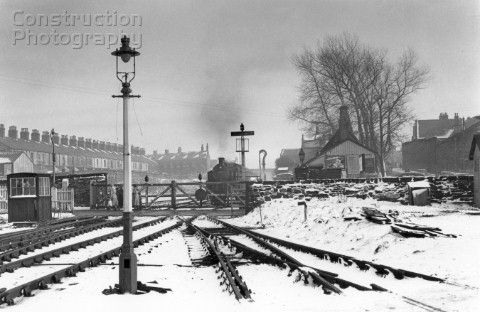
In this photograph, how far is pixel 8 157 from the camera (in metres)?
56.8

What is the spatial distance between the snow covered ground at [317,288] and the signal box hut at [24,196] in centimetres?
978

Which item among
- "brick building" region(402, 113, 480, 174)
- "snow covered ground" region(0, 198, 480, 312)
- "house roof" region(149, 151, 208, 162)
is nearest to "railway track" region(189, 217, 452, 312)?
"snow covered ground" region(0, 198, 480, 312)

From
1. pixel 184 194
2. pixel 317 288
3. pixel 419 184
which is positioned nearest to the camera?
pixel 317 288

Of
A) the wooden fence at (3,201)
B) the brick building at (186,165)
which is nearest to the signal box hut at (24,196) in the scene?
the wooden fence at (3,201)

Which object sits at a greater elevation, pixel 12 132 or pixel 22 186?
pixel 12 132

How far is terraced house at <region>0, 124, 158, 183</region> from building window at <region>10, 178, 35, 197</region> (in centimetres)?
3862

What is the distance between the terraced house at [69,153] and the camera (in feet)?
210

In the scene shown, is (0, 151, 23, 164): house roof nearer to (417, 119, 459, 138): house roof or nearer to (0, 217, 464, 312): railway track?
(0, 217, 464, 312): railway track

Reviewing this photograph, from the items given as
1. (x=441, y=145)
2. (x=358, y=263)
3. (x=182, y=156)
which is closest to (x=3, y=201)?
(x=358, y=263)

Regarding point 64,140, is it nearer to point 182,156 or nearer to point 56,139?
point 56,139

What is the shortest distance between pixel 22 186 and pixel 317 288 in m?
17.3

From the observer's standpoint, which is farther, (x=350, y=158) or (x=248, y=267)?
(x=350, y=158)

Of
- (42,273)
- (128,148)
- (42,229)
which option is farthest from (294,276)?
(42,229)

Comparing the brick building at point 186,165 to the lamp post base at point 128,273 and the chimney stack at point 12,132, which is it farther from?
the lamp post base at point 128,273
